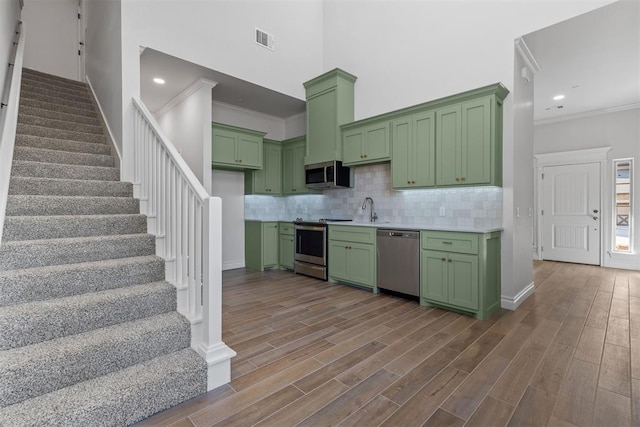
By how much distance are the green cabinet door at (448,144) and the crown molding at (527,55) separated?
3.18ft

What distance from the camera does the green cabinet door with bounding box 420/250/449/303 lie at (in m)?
3.28

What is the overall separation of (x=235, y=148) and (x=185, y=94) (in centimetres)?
113

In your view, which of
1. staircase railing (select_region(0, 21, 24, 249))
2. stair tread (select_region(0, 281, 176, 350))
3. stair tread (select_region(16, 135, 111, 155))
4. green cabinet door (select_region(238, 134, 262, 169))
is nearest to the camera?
stair tread (select_region(0, 281, 176, 350))

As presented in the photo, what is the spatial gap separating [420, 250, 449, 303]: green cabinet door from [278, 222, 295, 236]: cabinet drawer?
243 centimetres

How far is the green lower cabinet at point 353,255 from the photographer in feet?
13.1

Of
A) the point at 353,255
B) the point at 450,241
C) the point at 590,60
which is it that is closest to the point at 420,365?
the point at 450,241

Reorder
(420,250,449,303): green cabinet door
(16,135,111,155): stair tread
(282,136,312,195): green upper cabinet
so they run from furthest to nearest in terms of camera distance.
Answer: (282,136,312,195): green upper cabinet
(420,250,449,303): green cabinet door
(16,135,111,155): stair tread

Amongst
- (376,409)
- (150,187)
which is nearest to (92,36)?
(150,187)

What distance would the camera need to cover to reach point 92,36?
4.77m

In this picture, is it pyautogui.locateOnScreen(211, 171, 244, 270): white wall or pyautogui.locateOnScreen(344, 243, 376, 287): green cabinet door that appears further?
pyautogui.locateOnScreen(211, 171, 244, 270): white wall

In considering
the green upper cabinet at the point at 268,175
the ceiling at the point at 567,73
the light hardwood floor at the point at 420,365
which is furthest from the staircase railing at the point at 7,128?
the green upper cabinet at the point at 268,175

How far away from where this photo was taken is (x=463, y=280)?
314cm

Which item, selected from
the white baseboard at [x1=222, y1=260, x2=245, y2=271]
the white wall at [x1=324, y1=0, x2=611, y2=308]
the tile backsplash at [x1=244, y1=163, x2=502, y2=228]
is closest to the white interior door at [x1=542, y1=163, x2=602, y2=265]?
the white wall at [x1=324, y1=0, x2=611, y2=308]

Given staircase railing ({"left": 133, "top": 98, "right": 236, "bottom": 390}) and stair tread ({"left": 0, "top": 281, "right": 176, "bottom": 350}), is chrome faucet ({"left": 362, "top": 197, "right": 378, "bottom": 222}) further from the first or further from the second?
stair tread ({"left": 0, "top": 281, "right": 176, "bottom": 350})
